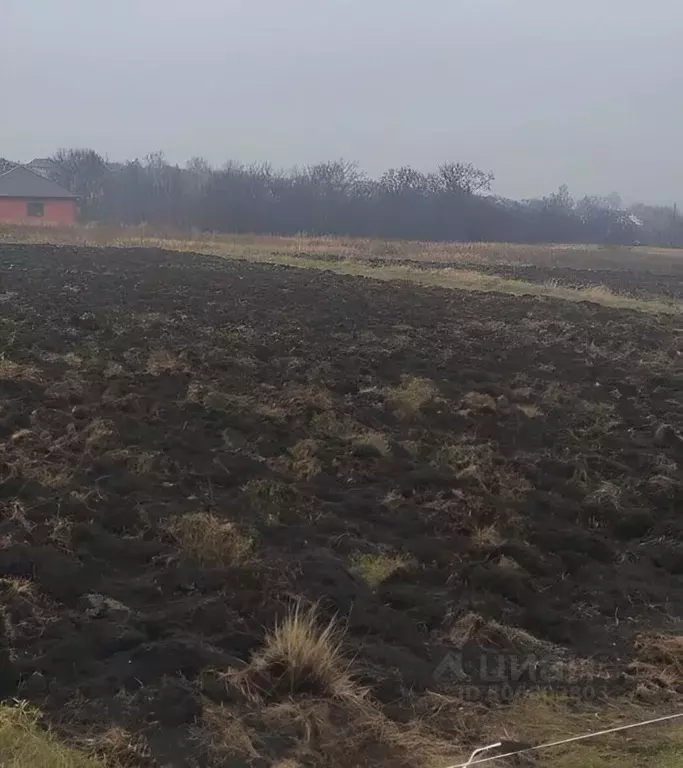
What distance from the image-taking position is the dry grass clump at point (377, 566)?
16.1 feet

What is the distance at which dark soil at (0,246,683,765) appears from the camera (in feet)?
13.0

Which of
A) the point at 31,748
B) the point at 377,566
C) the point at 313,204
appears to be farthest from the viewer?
the point at 313,204

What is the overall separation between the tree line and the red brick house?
7946 millimetres

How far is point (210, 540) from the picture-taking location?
509 cm

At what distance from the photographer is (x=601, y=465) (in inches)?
284

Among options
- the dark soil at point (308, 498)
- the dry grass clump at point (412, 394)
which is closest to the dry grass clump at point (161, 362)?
the dark soil at point (308, 498)

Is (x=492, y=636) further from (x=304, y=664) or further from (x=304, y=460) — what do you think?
(x=304, y=460)

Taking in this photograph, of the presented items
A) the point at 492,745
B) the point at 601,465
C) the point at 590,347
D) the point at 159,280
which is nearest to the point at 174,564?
the point at 492,745

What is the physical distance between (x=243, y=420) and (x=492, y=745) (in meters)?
4.57

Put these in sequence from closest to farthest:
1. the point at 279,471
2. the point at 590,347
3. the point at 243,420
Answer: the point at 279,471 < the point at 243,420 < the point at 590,347

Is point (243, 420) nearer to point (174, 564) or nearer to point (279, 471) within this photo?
point (279, 471)

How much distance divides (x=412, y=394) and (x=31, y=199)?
141 feet

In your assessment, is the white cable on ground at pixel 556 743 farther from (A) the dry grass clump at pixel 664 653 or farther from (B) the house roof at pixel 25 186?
(B) the house roof at pixel 25 186

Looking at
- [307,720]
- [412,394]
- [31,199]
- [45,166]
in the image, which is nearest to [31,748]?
[307,720]
